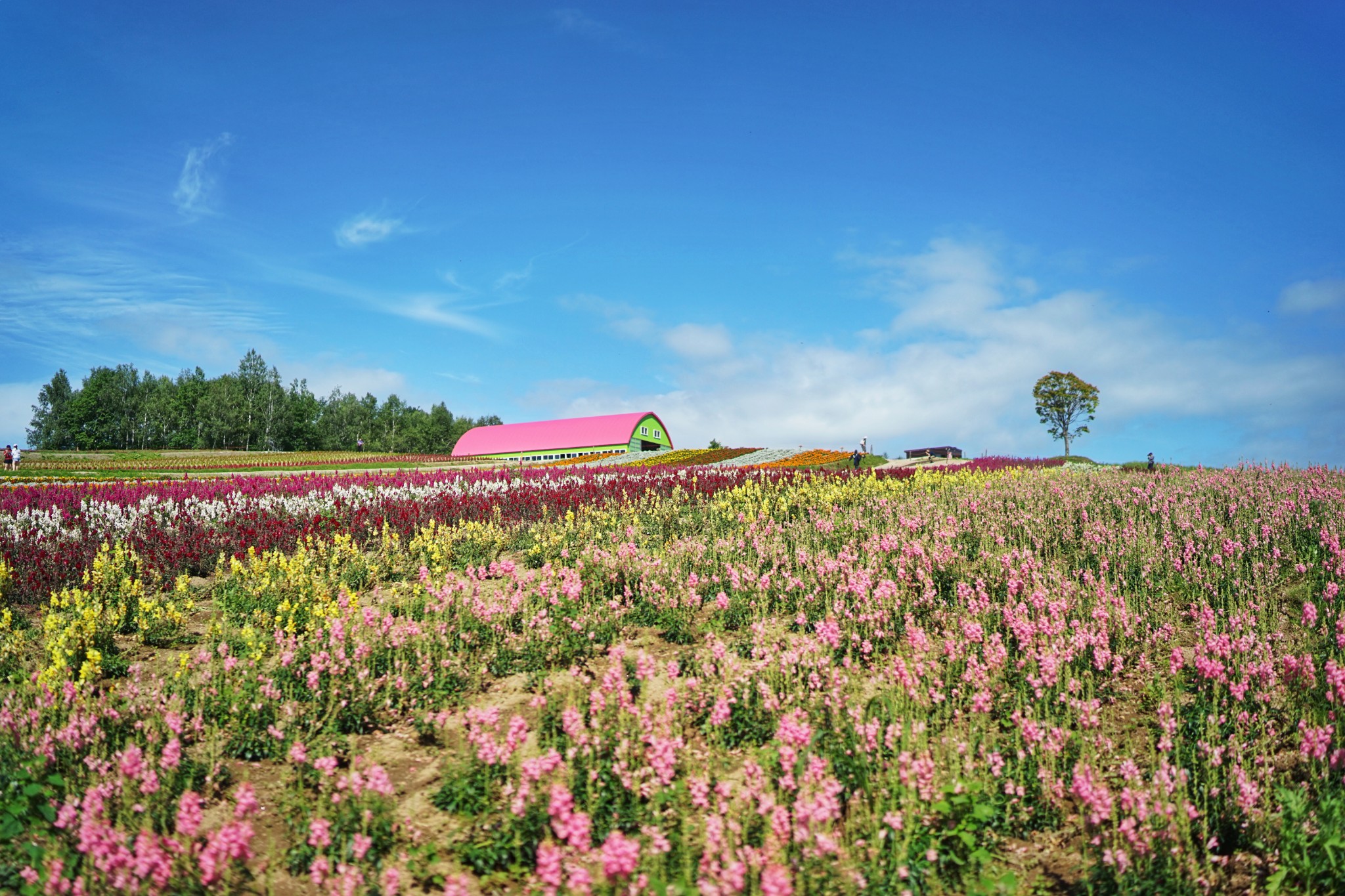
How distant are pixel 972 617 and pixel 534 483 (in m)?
12.6

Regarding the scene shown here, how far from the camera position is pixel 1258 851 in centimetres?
383

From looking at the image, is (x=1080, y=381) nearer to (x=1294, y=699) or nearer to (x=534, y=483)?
(x=534, y=483)

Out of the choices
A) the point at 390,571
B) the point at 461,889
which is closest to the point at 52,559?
the point at 390,571

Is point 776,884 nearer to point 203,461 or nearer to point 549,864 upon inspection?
point 549,864

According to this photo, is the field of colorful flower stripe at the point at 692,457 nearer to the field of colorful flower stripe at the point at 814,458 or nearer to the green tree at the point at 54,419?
the field of colorful flower stripe at the point at 814,458

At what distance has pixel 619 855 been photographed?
271 centimetres

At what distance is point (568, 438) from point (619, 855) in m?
64.9

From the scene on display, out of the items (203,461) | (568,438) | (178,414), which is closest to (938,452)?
(568,438)

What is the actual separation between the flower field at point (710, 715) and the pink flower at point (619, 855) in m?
0.02

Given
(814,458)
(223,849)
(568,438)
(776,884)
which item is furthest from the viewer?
(568,438)

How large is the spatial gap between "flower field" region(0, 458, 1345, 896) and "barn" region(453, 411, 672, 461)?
53.6 m

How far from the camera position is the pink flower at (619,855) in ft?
8.84

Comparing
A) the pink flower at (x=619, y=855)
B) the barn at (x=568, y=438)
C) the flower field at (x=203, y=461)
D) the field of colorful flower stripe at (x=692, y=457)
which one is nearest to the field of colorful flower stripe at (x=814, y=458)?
the field of colorful flower stripe at (x=692, y=457)

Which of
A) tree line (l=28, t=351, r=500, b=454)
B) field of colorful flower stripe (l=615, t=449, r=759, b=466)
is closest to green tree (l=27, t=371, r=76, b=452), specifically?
tree line (l=28, t=351, r=500, b=454)
